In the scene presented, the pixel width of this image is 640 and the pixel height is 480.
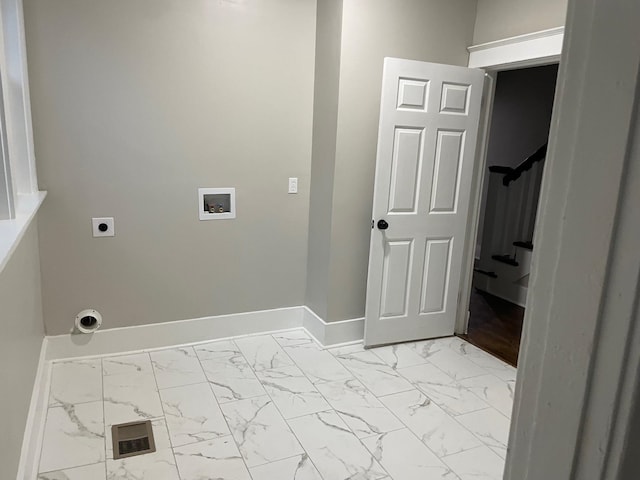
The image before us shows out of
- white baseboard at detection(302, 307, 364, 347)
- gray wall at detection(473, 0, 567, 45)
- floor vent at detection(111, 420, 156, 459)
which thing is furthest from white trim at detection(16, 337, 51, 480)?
gray wall at detection(473, 0, 567, 45)

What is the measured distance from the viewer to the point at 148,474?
211 cm

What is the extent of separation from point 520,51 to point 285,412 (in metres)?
2.57

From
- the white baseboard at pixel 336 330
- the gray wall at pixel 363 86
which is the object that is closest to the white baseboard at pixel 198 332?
the white baseboard at pixel 336 330

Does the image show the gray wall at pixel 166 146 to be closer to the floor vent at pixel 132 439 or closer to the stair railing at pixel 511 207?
the floor vent at pixel 132 439

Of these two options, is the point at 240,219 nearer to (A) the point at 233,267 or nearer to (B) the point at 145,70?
(A) the point at 233,267

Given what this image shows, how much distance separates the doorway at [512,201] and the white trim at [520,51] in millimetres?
1249

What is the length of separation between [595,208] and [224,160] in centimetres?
291

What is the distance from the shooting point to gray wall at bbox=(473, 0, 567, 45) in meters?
2.78

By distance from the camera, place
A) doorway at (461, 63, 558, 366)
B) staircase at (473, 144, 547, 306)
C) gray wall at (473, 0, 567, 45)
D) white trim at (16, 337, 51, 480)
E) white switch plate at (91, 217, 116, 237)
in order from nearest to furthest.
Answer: white trim at (16, 337, 51, 480) < gray wall at (473, 0, 567, 45) < white switch plate at (91, 217, 116, 237) < doorway at (461, 63, 558, 366) < staircase at (473, 144, 547, 306)

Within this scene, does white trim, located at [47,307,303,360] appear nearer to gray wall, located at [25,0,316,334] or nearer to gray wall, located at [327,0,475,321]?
gray wall, located at [25,0,316,334]

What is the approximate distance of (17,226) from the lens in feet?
6.38

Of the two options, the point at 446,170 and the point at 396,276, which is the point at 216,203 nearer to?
the point at 396,276

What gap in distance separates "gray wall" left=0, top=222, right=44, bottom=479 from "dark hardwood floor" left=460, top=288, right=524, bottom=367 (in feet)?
9.43

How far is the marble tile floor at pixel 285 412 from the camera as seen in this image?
219 cm
